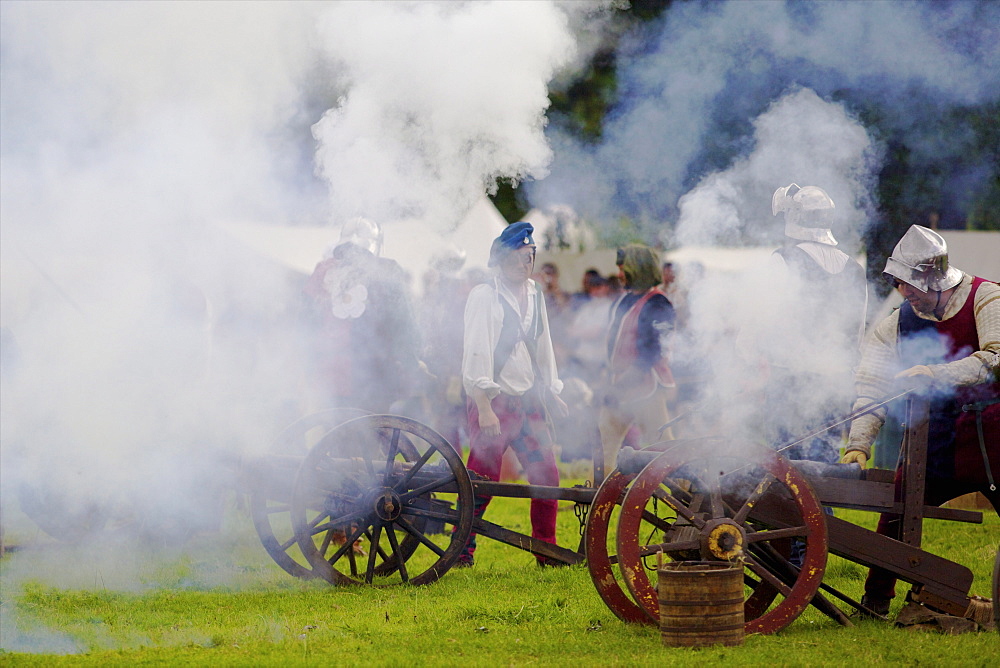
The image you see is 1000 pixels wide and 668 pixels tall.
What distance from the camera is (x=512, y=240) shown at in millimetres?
5590

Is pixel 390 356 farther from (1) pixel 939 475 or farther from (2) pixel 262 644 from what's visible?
(1) pixel 939 475

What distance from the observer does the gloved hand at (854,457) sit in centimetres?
445

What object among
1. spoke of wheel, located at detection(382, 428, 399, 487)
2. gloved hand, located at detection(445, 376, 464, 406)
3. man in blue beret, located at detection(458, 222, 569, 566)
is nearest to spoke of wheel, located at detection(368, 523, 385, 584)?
spoke of wheel, located at detection(382, 428, 399, 487)

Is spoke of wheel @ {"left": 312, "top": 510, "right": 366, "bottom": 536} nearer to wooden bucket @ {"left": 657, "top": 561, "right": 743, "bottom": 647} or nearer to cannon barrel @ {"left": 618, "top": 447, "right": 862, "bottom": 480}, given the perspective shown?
cannon barrel @ {"left": 618, "top": 447, "right": 862, "bottom": 480}

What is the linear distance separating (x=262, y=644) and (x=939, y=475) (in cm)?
282

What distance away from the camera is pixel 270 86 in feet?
19.4

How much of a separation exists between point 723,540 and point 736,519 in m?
0.10

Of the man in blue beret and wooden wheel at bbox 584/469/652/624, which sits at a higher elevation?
the man in blue beret

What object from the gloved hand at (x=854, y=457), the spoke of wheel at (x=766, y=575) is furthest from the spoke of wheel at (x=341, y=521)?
the gloved hand at (x=854, y=457)

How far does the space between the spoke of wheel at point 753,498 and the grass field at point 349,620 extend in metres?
0.46

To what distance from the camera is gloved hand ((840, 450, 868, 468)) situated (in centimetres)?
445

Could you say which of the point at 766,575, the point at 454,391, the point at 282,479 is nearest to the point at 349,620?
the point at 282,479

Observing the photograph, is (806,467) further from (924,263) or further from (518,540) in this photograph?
(518,540)

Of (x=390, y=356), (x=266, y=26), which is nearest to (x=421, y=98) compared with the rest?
(x=266, y=26)
